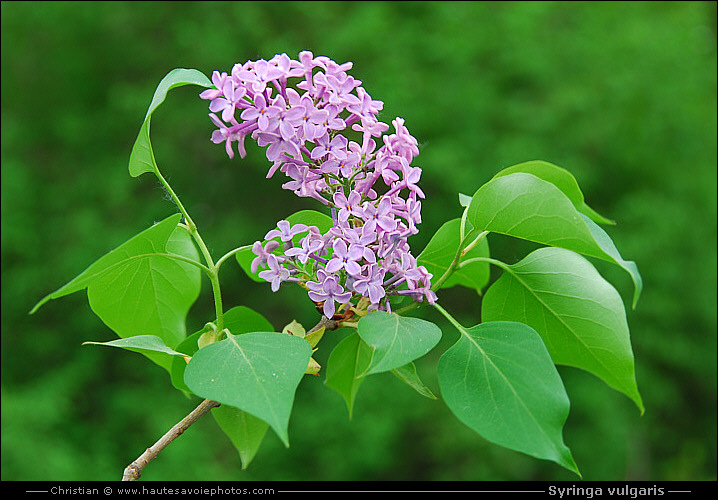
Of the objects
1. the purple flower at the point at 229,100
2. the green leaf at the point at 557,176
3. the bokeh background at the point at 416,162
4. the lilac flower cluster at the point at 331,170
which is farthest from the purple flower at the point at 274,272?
the bokeh background at the point at 416,162

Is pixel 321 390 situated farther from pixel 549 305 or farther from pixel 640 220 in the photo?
pixel 549 305

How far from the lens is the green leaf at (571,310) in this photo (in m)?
0.49

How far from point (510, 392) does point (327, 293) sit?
5.4 inches

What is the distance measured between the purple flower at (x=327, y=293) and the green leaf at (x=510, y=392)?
82mm

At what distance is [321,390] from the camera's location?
289 centimetres

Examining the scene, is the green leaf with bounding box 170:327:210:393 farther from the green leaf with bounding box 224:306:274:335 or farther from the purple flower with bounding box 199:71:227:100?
the purple flower with bounding box 199:71:227:100

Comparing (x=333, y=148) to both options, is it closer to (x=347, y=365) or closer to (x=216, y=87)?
(x=216, y=87)

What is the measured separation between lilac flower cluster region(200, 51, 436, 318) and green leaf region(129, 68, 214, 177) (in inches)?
0.6

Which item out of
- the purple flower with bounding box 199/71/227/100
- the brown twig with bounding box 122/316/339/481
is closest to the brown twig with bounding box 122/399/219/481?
the brown twig with bounding box 122/316/339/481

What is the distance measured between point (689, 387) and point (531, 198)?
3495mm

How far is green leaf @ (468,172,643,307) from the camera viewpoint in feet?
1.43

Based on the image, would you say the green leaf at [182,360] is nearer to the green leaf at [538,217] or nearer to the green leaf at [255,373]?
the green leaf at [255,373]

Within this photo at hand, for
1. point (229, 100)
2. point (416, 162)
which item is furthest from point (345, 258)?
point (416, 162)

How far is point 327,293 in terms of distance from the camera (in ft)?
1.53
